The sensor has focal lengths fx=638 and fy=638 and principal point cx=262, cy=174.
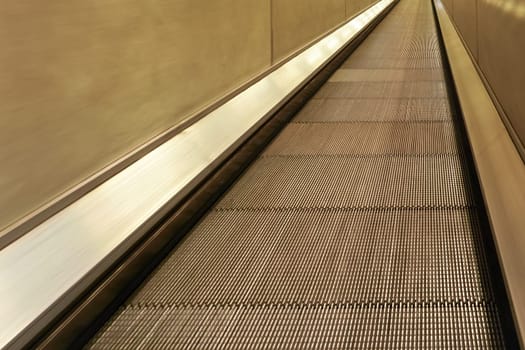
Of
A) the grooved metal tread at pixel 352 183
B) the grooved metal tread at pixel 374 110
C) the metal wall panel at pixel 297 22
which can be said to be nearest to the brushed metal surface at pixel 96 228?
the grooved metal tread at pixel 352 183

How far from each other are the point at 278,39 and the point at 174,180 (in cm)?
281

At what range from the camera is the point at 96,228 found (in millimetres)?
1786

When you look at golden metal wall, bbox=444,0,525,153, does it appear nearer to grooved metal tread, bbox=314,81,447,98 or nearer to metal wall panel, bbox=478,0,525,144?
metal wall panel, bbox=478,0,525,144

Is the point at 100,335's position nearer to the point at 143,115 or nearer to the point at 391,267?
the point at 391,267

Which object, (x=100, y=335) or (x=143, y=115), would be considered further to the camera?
(x=143, y=115)

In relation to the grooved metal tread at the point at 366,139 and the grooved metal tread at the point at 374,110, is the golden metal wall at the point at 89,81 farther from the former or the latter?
the grooved metal tread at the point at 374,110

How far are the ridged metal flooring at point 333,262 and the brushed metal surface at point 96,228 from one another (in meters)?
0.15

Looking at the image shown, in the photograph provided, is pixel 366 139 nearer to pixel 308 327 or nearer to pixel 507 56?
pixel 507 56

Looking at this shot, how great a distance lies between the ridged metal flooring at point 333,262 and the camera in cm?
154

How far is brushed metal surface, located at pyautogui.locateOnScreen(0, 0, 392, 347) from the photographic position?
1.42 meters

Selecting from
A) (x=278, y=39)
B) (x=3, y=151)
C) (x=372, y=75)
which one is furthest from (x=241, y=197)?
(x=372, y=75)

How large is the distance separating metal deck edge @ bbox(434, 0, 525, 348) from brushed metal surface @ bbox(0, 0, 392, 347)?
1.02 m

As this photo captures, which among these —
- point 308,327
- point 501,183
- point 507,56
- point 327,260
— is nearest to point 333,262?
point 327,260

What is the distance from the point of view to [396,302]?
1643mm
